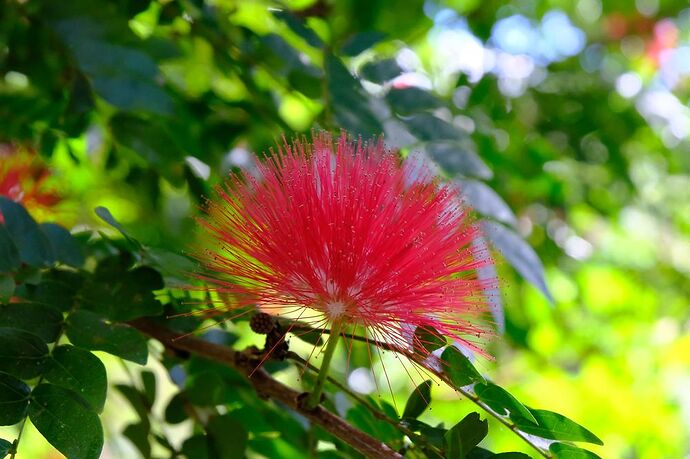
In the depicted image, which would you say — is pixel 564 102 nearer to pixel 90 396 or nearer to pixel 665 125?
pixel 665 125

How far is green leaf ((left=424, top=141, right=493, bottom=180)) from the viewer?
1320 mm

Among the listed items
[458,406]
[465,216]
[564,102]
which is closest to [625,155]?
[564,102]

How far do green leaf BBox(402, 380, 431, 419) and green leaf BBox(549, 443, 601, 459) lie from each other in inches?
6.2

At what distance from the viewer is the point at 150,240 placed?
112cm

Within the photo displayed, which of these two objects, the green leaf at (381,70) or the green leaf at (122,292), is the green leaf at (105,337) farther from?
the green leaf at (381,70)

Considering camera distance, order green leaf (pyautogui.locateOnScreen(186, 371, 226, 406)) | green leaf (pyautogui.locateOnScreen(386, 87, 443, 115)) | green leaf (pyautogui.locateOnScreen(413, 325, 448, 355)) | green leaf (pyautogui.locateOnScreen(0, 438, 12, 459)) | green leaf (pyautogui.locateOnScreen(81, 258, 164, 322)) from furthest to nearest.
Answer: green leaf (pyautogui.locateOnScreen(386, 87, 443, 115)) → green leaf (pyautogui.locateOnScreen(186, 371, 226, 406)) → green leaf (pyautogui.locateOnScreen(81, 258, 164, 322)) → green leaf (pyautogui.locateOnScreen(413, 325, 448, 355)) → green leaf (pyautogui.locateOnScreen(0, 438, 12, 459))

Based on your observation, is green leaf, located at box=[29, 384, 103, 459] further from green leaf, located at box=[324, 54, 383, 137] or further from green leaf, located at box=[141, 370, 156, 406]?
green leaf, located at box=[324, 54, 383, 137]

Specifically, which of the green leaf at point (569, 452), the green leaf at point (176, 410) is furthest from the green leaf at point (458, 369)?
the green leaf at point (176, 410)

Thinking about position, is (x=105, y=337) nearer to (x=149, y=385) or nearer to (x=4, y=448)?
(x=4, y=448)

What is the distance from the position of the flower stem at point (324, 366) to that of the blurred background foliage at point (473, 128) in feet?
1.04

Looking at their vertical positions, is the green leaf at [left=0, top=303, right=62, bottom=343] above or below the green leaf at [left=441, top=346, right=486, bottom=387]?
below

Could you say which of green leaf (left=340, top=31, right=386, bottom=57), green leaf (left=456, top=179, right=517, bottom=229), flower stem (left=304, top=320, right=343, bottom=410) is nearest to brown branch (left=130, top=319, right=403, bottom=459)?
flower stem (left=304, top=320, right=343, bottom=410)

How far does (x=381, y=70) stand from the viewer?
1.37 m

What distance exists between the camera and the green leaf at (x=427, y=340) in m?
0.90
